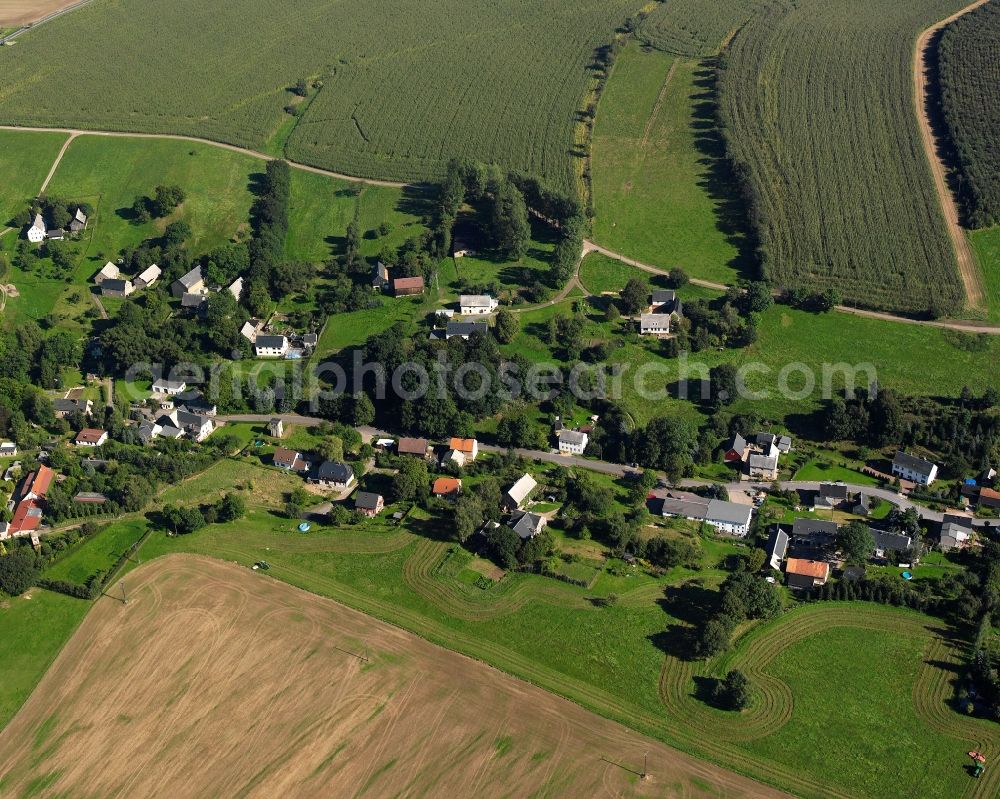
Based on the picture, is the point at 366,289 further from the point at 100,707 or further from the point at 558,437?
the point at 100,707

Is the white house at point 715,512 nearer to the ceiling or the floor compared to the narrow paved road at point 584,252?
nearer to the floor

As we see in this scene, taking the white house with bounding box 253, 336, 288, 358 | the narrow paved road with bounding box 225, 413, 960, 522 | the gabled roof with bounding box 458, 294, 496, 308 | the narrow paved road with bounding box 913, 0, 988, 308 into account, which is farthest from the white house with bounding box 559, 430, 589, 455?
the narrow paved road with bounding box 913, 0, 988, 308

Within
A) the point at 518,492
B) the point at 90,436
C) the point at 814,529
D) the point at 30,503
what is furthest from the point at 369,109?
the point at 814,529

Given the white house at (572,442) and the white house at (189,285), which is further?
the white house at (189,285)

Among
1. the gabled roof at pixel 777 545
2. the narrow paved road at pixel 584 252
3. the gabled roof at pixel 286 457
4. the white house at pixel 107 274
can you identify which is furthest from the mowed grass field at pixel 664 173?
the white house at pixel 107 274

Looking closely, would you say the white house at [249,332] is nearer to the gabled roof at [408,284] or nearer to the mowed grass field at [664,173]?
the gabled roof at [408,284]

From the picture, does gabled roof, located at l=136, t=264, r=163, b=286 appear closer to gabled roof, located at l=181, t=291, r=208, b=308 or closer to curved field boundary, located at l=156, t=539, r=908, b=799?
gabled roof, located at l=181, t=291, r=208, b=308

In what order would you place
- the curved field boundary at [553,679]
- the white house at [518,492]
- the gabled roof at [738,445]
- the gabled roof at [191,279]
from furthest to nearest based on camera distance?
the gabled roof at [191,279], the gabled roof at [738,445], the white house at [518,492], the curved field boundary at [553,679]
